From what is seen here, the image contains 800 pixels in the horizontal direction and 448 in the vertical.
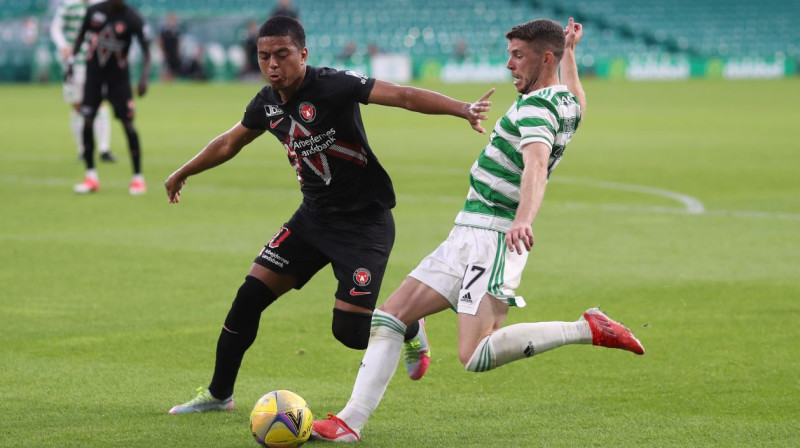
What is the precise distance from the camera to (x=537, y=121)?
17.3 feet

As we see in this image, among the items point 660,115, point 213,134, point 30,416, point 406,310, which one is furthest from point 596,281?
point 660,115

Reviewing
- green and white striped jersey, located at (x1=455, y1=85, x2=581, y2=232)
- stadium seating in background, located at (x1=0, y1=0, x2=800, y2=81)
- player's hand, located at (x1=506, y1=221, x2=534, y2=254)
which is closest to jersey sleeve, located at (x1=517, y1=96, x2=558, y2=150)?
green and white striped jersey, located at (x1=455, y1=85, x2=581, y2=232)

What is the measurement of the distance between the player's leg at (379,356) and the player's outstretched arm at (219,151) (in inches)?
42.2

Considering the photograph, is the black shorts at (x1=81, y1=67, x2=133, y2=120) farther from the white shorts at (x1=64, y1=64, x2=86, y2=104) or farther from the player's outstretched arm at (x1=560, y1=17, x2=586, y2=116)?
the player's outstretched arm at (x1=560, y1=17, x2=586, y2=116)

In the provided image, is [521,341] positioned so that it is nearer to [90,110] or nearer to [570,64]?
[570,64]

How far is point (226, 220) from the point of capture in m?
12.6

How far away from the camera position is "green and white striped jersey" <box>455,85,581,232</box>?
5.36 metres

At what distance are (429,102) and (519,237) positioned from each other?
0.96 metres

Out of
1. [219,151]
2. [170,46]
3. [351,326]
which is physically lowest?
[170,46]

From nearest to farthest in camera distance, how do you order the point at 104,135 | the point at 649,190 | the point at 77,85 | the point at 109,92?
1. the point at 109,92
2. the point at 649,190
3. the point at 77,85
4. the point at 104,135

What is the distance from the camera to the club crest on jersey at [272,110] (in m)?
5.83

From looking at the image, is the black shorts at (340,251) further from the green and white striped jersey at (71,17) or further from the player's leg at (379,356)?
the green and white striped jersey at (71,17)

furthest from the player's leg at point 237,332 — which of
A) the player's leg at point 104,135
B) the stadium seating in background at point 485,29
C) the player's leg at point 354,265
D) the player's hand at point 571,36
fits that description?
the stadium seating in background at point 485,29

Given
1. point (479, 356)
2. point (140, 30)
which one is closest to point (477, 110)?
point (479, 356)
